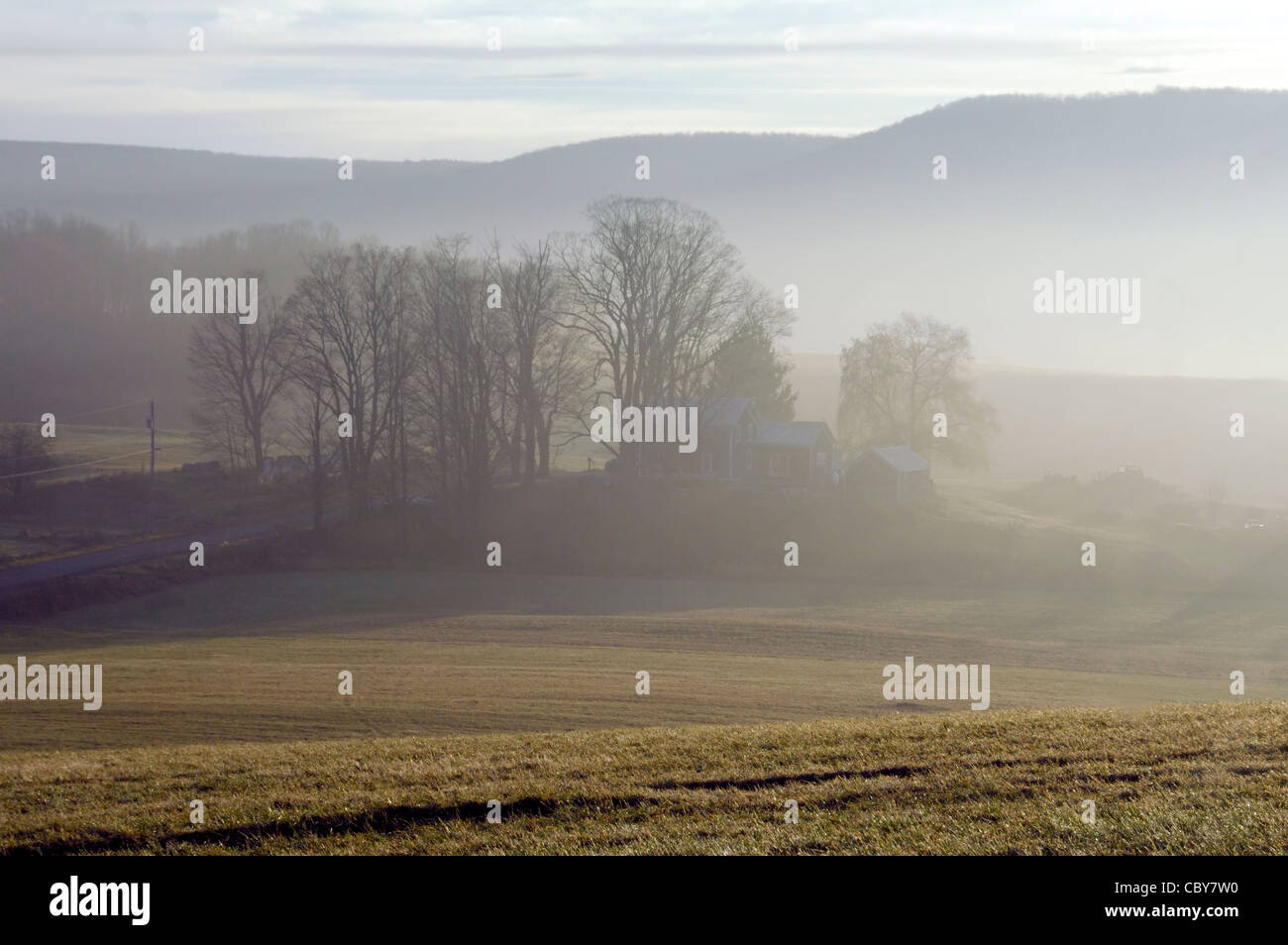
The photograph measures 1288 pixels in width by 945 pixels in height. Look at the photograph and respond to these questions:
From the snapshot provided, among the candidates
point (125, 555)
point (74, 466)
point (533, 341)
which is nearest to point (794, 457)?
point (533, 341)

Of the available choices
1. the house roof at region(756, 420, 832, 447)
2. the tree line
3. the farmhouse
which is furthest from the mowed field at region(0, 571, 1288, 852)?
the house roof at region(756, 420, 832, 447)

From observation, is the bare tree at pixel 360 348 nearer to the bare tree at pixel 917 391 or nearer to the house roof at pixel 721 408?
the house roof at pixel 721 408

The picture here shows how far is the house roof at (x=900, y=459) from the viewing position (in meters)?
58.3

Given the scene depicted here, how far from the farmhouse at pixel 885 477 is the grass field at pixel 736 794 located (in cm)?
4341

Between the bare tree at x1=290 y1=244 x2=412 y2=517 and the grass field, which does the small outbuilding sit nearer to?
the bare tree at x1=290 y1=244 x2=412 y2=517

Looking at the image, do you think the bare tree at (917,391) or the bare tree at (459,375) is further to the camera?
the bare tree at (917,391)

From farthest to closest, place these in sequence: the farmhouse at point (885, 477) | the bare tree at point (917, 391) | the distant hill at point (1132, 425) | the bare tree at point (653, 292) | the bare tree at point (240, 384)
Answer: the distant hill at point (1132, 425) → the bare tree at point (240, 384) → the bare tree at point (917, 391) → the bare tree at point (653, 292) → the farmhouse at point (885, 477)

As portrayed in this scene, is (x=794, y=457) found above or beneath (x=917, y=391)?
beneath

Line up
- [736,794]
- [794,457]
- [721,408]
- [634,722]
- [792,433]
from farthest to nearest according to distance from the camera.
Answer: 1. [792,433]
2. [794,457]
3. [721,408]
4. [634,722]
5. [736,794]

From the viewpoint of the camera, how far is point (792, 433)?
63906 mm

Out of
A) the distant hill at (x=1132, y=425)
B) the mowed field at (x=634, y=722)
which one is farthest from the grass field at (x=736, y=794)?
the distant hill at (x=1132, y=425)

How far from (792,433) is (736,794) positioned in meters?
54.0

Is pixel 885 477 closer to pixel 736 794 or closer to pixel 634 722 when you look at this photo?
pixel 634 722
